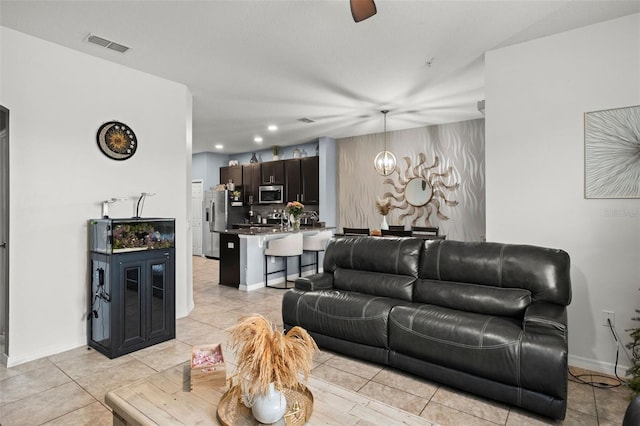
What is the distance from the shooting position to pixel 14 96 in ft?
9.50

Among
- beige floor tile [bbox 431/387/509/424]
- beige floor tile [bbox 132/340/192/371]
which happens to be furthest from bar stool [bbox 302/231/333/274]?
beige floor tile [bbox 431/387/509/424]

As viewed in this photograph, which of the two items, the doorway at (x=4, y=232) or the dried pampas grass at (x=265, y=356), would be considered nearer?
the dried pampas grass at (x=265, y=356)

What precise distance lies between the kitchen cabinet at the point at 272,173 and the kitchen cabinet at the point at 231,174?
82 centimetres

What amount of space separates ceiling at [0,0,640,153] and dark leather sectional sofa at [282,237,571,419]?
6.00ft

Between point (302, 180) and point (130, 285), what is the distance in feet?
16.3

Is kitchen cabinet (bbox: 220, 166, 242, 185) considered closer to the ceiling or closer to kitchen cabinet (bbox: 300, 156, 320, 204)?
kitchen cabinet (bbox: 300, 156, 320, 204)

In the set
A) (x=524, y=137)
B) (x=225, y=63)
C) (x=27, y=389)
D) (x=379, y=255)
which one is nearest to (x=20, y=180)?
(x=27, y=389)

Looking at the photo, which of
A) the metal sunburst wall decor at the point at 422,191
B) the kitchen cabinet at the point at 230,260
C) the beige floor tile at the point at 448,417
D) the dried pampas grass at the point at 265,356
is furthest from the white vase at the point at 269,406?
the metal sunburst wall decor at the point at 422,191

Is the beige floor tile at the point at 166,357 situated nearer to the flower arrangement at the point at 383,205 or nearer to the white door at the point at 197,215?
the flower arrangement at the point at 383,205

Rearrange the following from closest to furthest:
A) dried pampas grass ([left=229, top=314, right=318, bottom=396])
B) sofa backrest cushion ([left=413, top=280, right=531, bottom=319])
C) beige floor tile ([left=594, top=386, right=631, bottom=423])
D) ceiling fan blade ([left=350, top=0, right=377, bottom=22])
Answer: dried pampas grass ([left=229, top=314, right=318, bottom=396]), ceiling fan blade ([left=350, top=0, right=377, bottom=22]), beige floor tile ([left=594, top=386, right=631, bottom=423]), sofa backrest cushion ([left=413, top=280, right=531, bottom=319])

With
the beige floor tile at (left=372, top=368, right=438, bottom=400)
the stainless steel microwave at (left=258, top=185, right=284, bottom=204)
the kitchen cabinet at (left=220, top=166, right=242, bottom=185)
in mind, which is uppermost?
the kitchen cabinet at (left=220, top=166, right=242, bottom=185)

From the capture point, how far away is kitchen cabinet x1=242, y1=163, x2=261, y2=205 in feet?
28.3

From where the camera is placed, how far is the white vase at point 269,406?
4.45 feet

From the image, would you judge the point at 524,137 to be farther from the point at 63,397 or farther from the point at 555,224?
the point at 63,397
